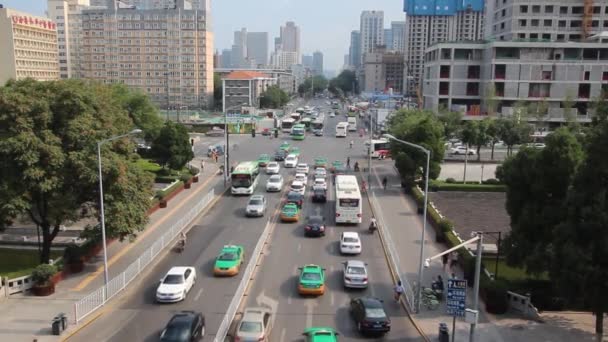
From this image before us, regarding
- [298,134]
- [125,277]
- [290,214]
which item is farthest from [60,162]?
[298,134]

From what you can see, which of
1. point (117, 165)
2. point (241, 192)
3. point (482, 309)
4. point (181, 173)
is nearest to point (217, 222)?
point (241, 192)

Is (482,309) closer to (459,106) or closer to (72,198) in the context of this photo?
(72,198)

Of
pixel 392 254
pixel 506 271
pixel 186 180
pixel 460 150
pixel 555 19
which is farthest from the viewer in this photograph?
pixel 555 19

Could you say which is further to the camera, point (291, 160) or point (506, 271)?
point (291, 160)

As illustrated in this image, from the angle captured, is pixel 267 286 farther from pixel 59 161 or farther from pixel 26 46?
→ pixel 26 46

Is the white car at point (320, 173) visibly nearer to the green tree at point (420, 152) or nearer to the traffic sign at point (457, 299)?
the green tree at point (420, 152)

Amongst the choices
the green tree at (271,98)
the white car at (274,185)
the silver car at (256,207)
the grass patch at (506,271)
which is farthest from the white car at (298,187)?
the green tree at (271,98)

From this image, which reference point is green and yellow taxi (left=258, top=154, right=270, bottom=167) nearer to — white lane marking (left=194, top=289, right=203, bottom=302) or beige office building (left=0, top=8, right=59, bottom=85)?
white lane marking (left=194, top=289, right=203, bottom=302)
